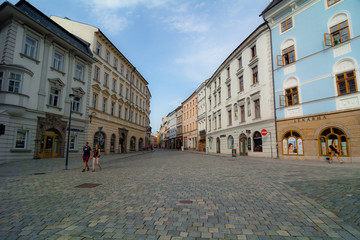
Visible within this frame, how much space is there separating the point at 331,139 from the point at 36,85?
2541cm

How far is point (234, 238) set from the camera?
2.96 meters

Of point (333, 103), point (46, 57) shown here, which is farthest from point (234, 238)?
point (46, 57)

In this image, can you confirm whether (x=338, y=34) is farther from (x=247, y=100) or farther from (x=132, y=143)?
(x=132, y=143)

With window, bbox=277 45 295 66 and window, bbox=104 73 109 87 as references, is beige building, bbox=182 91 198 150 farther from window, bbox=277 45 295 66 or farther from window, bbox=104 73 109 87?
window, bbox=277 45 295 66

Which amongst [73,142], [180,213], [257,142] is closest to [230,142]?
[257,142]

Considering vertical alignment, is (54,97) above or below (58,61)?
below

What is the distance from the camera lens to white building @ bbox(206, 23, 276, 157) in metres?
21.0

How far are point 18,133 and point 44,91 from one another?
13.9 feet

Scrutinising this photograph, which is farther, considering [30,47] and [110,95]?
[110,95]

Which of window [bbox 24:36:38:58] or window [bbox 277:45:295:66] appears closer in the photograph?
window [bbox 24:36:38:58]

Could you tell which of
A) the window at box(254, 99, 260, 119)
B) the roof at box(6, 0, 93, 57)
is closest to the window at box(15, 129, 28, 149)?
the roof at box(6, 0, 93, 57)

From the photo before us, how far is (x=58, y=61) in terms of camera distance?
63.7 ft

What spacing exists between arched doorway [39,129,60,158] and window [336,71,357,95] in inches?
1011

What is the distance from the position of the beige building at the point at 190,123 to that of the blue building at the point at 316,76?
101 feet
